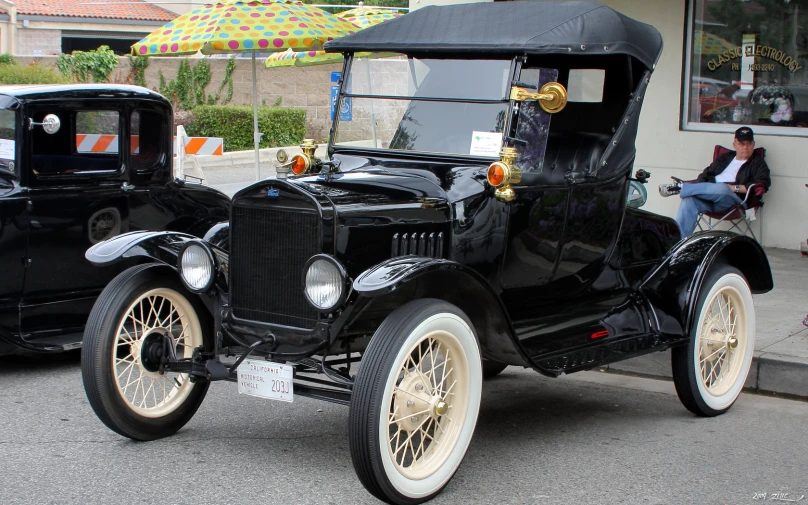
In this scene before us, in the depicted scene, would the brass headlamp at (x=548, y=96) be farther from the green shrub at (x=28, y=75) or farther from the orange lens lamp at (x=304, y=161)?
the green shrub at (x=28, y=75)

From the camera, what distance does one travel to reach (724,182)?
938 cm

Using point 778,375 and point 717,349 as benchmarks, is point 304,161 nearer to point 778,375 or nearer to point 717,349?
point 717,349

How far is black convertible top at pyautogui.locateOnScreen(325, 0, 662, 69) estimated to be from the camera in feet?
15.6

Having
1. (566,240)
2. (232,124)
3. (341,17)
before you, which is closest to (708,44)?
(341,17)

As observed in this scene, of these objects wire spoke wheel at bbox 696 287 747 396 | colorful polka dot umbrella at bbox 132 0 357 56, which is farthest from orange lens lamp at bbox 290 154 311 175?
colorful polka dot umbrella at bbox 132 0 357 56

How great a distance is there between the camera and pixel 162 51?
31.9 feet

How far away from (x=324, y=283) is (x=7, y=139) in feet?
10.4

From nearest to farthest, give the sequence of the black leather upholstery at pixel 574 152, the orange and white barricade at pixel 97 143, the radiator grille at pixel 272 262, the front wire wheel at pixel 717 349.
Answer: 1. the radiator grille at pixel 272 262
2. the front wire wheel at pixel 717 349
3. the black leather upholstery at pixel 574 152
4. the orange and white barricade at pixel 97 143

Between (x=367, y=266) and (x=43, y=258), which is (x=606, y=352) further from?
(x=43, y=258)

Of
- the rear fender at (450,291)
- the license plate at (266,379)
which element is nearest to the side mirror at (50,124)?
the license plate at (266,379)

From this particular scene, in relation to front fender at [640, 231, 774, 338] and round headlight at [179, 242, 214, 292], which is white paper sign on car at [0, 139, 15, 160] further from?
front fender at [640, 231, 774, 338]

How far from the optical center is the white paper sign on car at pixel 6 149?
240 inches

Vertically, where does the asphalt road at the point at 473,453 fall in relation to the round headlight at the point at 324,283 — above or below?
below

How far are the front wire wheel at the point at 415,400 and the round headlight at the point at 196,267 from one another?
1.03 metres
